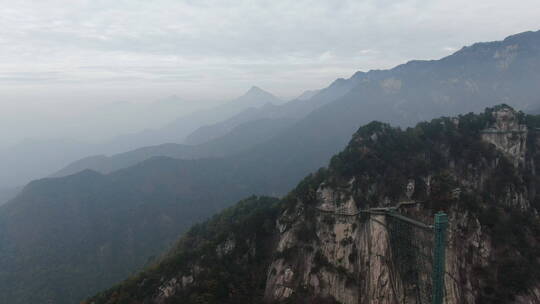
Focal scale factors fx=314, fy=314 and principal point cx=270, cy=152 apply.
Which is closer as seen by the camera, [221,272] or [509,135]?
[221,272]

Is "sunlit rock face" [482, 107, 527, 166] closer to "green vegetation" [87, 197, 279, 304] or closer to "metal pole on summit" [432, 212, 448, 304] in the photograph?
"metal pole on summit" [432, 212, 448, 304]

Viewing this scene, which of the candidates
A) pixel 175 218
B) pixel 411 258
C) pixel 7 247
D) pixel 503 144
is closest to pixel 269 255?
pixel 411 258

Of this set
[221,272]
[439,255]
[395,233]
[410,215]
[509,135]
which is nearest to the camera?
[439,255]

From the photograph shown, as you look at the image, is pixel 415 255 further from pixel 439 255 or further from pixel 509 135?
pixel 509 135

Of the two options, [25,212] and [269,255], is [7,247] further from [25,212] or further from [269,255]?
[269,255]

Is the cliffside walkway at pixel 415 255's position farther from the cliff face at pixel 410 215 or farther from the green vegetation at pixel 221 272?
the green vegetation at pixel 221 272

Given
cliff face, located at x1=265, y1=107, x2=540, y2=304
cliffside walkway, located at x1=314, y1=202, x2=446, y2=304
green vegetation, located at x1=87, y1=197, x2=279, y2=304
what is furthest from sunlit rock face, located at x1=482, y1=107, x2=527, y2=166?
green vegetation, located at x1=87, y1=197, x2=279, y2=304

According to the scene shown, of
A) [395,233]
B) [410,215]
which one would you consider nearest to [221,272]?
[395,233]
